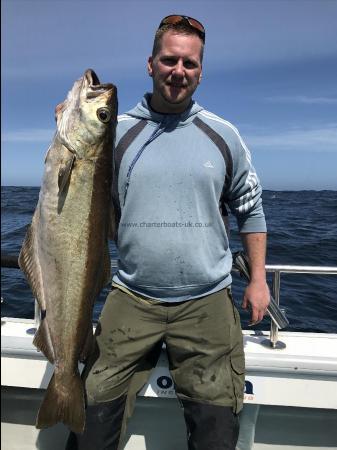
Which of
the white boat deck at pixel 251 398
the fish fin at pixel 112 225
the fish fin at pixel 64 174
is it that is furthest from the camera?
the white boat deck at pixel 251 398

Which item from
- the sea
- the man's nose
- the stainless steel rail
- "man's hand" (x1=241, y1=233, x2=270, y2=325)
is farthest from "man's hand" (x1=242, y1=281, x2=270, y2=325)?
the man's nose

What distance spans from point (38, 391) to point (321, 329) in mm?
4999

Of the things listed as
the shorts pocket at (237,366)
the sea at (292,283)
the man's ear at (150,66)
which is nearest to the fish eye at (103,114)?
the man's ear at (150,66)

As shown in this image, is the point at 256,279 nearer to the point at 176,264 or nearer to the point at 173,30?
the point at 176,264

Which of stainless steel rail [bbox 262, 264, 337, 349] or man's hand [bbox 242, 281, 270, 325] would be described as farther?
stainless steel rail [bbox 262, 264, 337, 349]

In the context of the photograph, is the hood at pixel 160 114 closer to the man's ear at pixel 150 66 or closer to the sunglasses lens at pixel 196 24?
the man's ear at pixel 150 66

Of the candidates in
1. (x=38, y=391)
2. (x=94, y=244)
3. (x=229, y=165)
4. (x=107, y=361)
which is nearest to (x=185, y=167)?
(x=229, y=165)

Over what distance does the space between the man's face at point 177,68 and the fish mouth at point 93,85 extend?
0.39m

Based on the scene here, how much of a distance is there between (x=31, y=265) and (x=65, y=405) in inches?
32.7

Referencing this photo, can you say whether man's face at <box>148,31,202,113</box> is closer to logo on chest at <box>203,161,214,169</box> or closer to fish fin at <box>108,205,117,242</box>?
logo on chest at <box>203,161,214,169</box>

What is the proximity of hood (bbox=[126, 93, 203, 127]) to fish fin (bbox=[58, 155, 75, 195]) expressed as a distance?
735 millimetres

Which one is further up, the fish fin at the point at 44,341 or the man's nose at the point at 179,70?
the man's nose at the point at 179,70

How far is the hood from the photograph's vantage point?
295 cm

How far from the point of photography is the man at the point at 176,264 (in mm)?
2787
